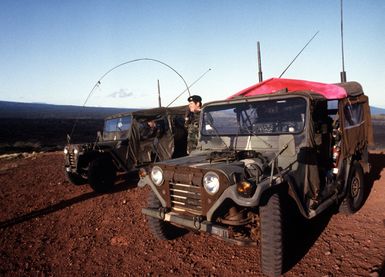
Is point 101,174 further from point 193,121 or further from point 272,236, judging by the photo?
point 272,236

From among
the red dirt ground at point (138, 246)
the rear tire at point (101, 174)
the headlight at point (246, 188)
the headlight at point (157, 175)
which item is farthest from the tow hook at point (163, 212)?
the rear tire at point (101, 174)

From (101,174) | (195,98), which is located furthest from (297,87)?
(101,174)

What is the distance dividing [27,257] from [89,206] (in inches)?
88.3

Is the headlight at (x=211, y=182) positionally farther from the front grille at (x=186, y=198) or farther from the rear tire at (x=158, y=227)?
the rear tire at (x=158, y=227)

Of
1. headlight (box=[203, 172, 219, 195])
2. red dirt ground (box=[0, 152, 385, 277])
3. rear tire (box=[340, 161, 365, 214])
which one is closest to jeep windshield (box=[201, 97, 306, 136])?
headlight (box=[203, 172, 219, 195])

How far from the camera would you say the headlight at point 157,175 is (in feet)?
12.4

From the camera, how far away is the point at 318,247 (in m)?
4.05

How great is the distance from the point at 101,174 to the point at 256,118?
15.9ft

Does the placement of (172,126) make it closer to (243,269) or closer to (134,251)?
(134,251)

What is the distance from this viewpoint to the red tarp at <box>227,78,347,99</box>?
5.01 metres

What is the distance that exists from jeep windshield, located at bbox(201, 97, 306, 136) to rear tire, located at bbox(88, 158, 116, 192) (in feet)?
12.6

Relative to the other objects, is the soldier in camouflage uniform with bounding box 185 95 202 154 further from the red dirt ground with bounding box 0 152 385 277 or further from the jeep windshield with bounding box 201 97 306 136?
the red dirt ground with bounding box 0 152 385 277

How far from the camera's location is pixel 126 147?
814 centimetres

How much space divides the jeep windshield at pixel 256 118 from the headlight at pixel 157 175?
4.40 ft
